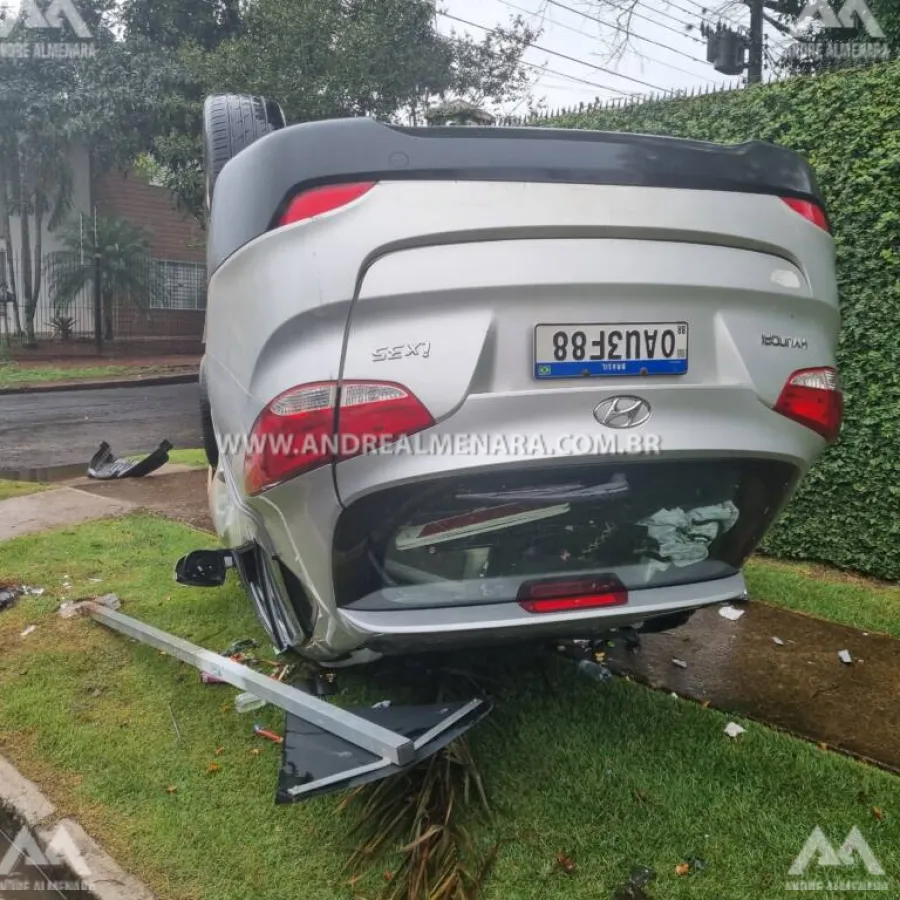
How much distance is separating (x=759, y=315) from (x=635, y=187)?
19.0 inches

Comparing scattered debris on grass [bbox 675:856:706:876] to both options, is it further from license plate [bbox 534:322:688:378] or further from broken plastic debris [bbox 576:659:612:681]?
license plate [bbox 534:322:688:378]

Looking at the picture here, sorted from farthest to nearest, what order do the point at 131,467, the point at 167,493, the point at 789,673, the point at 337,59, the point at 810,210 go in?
the point at 337,59 < the point at 131,467 < the point at 167,493 < the point at 789,673 < the point at 810,210

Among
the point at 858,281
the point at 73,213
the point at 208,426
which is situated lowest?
the point at 73,213

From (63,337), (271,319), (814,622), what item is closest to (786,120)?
(814,622)

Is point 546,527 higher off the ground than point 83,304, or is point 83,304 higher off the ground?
point 546,527

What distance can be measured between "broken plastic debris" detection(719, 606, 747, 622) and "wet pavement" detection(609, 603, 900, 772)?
0.09 feet

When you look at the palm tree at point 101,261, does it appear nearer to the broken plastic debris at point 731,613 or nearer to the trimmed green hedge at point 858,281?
the trimmed green hedge at point 858,281

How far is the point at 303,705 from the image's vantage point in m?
2.48

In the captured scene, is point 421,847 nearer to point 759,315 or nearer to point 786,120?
point 759,315

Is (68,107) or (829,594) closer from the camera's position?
(829,594)

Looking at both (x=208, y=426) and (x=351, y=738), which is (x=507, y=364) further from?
(x=208, y=426)

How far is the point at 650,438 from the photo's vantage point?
2.11 m
